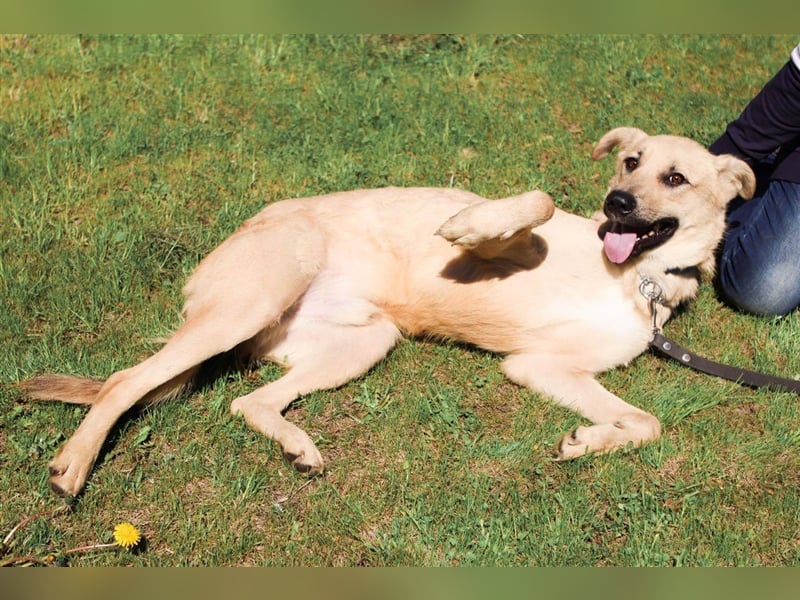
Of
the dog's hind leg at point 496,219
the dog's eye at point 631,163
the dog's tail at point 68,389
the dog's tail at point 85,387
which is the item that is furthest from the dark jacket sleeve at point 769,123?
the dog's tail at point 68,389

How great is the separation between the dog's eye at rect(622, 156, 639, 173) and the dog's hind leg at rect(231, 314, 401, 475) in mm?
1940

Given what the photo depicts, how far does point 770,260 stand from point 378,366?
300 centimetres

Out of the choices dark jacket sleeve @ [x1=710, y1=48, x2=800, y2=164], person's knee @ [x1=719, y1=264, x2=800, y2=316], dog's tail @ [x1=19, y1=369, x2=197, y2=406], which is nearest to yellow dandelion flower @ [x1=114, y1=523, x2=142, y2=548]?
dog's tail @ [x1=19, y1=369, x2=197, y2=406]

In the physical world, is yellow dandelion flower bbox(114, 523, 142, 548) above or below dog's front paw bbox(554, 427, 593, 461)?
above

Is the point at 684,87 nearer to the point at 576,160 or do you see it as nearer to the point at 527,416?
the point at 576,160

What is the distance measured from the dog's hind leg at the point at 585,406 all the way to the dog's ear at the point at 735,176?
1605 mm

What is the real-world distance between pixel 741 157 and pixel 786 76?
66 centimetres

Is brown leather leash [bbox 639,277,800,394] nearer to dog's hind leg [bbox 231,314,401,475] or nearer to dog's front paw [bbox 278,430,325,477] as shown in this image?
dog's hind leg [bbox 231,314,401,475]

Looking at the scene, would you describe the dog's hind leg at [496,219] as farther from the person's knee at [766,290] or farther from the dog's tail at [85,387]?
the person's knee at [766,290]

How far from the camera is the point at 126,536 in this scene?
13.6ft

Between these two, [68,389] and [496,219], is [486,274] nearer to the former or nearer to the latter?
[496,219]

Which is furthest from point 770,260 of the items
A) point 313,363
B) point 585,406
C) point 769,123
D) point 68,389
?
point 68,389

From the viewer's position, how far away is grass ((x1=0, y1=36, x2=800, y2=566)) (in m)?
4.45

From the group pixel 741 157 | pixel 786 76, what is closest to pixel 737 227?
pixel 741 157
